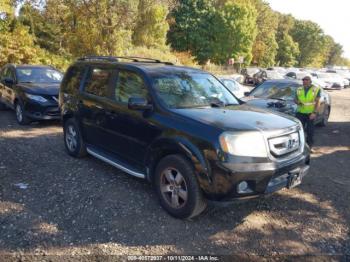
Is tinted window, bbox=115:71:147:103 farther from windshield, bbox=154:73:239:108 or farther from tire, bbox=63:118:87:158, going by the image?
tire, bbox=63:118:87:158

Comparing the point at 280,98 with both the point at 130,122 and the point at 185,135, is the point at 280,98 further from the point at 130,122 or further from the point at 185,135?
the point at 185,135

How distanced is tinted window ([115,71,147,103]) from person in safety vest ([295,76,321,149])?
4049 mm

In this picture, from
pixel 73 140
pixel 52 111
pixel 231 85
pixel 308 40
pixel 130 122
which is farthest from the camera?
pixel 308 40

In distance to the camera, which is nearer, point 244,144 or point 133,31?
point 244,144

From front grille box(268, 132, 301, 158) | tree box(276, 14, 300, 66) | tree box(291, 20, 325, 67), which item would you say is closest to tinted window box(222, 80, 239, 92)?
front grille box(268, 132, 301, 158)

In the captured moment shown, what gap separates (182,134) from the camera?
4.03 m

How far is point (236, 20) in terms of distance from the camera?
4144 centimetres

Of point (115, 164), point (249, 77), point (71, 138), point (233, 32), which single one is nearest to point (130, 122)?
point (115, 164)

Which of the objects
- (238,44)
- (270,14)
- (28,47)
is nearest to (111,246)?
(28,47)

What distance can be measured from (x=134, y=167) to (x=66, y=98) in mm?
2432

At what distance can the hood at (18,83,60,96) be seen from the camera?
8977 mm

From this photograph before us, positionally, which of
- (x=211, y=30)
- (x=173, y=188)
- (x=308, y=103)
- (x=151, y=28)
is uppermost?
(x=211, y=30)

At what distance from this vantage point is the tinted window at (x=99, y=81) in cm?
535

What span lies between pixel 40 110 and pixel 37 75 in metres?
1.89
